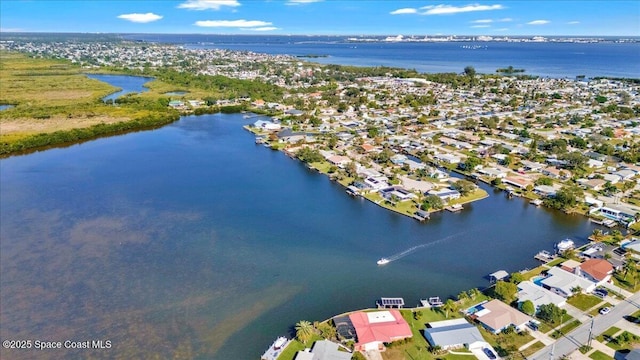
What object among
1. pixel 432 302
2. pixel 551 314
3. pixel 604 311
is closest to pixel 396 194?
pixel 432 302

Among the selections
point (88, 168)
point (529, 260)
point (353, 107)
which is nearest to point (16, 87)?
point (88, 168)

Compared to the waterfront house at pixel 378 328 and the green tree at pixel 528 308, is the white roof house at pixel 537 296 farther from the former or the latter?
the waterfront house at pixel 378 328

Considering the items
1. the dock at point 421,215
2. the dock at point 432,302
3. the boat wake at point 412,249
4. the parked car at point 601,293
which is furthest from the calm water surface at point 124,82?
the parked car at point 601,293

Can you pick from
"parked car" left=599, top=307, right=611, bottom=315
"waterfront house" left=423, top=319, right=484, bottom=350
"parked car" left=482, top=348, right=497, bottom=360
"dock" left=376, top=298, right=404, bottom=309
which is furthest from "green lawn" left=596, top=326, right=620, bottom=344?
"dock" left=376, top=298, right=404, bottom=309

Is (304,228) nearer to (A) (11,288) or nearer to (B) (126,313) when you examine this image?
(B) (126,313)

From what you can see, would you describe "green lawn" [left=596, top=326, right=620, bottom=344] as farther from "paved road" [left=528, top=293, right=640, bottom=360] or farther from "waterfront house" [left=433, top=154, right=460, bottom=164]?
"waterfront house" [left=433, top=154, right=460, bottom=164]

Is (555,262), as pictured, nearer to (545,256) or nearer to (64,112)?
(545,256)
